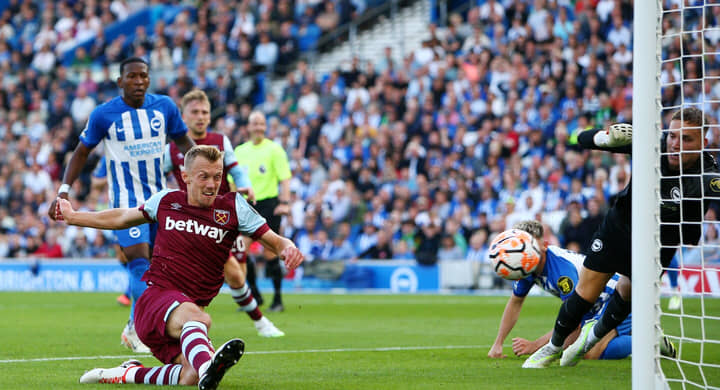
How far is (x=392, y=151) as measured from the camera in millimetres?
21047

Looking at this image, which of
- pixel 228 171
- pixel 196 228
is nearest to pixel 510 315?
pixel 196 228

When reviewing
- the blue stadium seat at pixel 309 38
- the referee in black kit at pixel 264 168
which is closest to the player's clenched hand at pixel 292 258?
the referee in black kit at pixel 264 168

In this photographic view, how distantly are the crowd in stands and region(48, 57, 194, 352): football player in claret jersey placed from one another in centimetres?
947

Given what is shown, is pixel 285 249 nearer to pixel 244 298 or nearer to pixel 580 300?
pixel 580 300

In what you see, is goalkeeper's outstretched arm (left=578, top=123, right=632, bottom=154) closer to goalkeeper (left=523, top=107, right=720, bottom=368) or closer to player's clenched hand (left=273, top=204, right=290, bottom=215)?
goalkeeper (left=523, top=107, right=720, bottom=368)

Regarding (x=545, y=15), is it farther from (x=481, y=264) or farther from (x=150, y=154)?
(x=150, y=154)

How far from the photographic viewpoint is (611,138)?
558 centimetres

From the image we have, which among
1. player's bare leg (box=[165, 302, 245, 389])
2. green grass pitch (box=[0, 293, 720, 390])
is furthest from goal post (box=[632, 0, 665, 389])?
player's bare leg (box=[165, 302, 245, 389])

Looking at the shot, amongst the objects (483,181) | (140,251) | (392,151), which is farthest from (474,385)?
(392,151)

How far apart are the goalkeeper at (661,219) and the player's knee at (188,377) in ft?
7.92

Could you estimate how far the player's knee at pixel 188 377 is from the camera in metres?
5.41

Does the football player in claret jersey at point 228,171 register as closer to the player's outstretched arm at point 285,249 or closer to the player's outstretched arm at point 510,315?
the player's outstretched arm at point 510,315

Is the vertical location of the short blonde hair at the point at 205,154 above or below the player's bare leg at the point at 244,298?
above

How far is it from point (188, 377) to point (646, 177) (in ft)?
8.58
